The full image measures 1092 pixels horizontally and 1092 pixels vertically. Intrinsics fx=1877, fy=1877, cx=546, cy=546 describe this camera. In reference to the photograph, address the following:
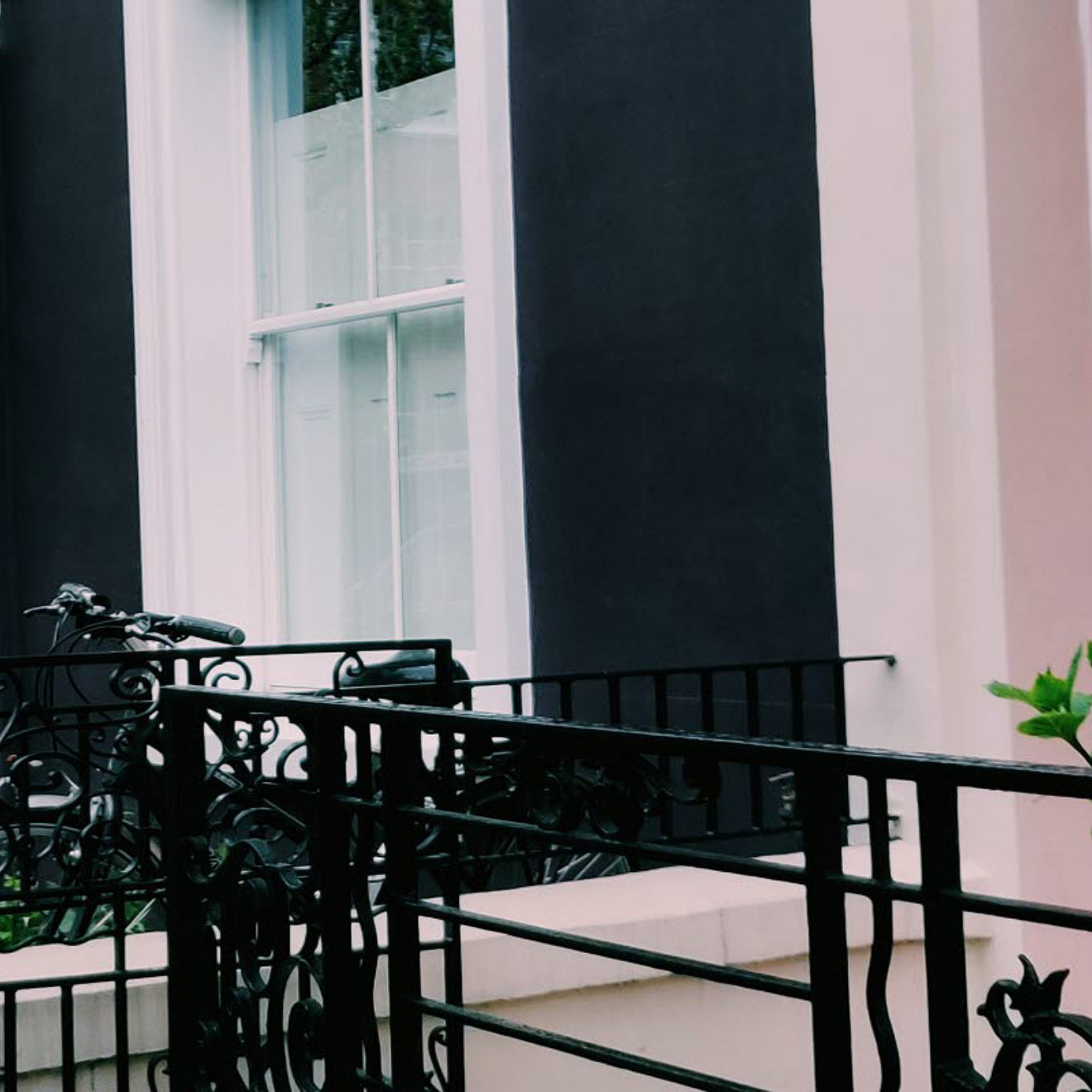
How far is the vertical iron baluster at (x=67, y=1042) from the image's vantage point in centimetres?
374

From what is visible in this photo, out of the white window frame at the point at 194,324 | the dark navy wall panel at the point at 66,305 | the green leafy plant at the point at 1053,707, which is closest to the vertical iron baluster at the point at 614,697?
the green leafy plant at the point at 1053,707

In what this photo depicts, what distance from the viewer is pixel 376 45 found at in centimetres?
718

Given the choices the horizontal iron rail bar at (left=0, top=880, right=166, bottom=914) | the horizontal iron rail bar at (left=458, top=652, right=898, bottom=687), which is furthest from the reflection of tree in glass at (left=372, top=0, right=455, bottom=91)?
the horizontal iron rail bar at (left=0, top=880, right=166, bottom=914)

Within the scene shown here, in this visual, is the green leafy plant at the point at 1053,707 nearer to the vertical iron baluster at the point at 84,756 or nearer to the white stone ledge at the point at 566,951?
the white stone ledge at the point at 566,951

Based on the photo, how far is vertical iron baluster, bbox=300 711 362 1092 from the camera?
296 centimetres

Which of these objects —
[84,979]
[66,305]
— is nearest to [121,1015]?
[84,979]

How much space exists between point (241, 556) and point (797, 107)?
366cm

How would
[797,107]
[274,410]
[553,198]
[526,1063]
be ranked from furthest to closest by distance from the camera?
[274,410] → [553,198] → [797,107] → [526,1063]

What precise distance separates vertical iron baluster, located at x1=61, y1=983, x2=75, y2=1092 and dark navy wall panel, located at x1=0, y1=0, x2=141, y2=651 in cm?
462

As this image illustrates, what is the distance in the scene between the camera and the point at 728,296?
538cm

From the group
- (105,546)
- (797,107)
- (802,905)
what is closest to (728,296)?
(797,107)

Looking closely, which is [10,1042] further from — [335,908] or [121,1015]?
[335,908]

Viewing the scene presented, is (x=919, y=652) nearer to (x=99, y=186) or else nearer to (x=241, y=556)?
(x=241, y=556)

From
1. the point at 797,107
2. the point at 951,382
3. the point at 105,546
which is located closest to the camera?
the point at 951,382
